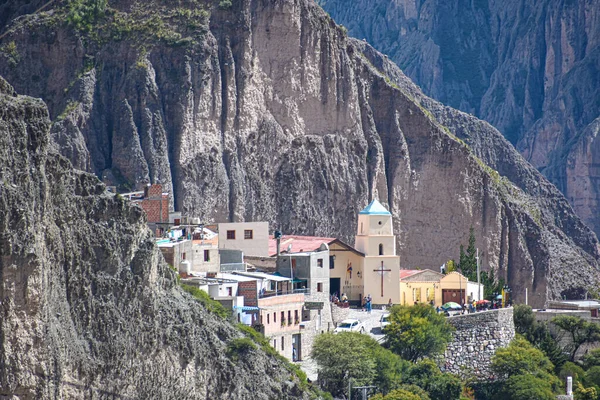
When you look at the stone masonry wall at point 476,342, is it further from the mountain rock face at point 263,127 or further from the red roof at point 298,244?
the mountain rock face at point 263,127

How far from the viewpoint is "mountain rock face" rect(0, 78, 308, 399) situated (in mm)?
65375

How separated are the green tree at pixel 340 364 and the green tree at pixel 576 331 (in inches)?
738

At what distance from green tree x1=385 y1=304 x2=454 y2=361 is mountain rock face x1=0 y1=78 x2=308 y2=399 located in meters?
12.1

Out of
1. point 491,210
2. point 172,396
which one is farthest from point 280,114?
point 172,396

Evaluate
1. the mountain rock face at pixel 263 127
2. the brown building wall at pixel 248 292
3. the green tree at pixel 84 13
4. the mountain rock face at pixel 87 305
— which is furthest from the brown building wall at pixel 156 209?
the mountain rock face at pixel 87 305

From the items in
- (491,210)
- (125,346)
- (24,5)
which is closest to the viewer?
(125,346)

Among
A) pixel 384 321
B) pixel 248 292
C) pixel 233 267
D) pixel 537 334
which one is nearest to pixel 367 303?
pixel 384 321

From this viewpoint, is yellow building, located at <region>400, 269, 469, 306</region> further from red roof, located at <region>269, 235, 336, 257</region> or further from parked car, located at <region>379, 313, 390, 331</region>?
parked car, located at <region>379, 313, 390, 331</region>

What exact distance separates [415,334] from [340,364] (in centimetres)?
768

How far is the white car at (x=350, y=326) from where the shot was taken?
316ft

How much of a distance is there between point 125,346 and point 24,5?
4989 centimetres

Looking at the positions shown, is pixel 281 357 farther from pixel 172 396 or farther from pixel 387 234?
pixel 387 234

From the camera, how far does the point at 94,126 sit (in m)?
112

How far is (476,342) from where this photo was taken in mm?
99250
